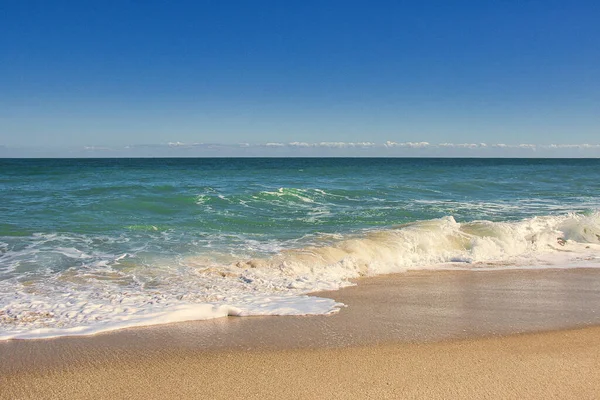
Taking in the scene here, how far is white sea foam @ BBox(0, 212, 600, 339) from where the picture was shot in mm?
5723

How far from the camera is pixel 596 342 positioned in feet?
16.0

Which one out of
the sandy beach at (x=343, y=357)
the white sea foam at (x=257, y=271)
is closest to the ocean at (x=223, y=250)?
the white sea foam at (x=257, y=271)

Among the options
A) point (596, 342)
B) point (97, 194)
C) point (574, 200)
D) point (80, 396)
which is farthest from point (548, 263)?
point (97, 194)

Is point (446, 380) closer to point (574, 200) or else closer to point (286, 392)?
point (286, 392)

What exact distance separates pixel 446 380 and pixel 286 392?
4.38 feet

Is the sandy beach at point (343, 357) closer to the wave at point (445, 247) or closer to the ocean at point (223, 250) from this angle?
the ocean at point (223, 250)

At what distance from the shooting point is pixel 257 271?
816 cm

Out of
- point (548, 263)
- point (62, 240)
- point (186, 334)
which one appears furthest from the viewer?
point (62, 240)

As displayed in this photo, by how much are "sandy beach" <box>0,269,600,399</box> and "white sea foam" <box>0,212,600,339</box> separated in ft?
1.75

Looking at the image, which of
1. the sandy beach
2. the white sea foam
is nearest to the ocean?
the white sea foam

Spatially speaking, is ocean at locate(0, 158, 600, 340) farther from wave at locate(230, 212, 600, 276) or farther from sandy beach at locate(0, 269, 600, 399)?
sandy beach at locate(0, 269, 600, 399)

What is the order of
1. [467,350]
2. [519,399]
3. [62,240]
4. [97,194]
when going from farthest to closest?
[97,194] < [62,240] < [467,350] < [519,399]

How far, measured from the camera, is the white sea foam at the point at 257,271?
5.72m

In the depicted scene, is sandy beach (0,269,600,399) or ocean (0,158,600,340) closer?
sandy beach (0,269,600,399)
